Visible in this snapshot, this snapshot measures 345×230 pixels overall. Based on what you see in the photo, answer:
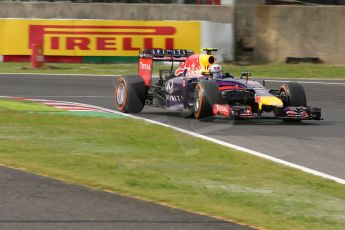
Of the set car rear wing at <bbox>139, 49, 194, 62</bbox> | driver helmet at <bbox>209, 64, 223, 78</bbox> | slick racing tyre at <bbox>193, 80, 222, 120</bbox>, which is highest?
car rear wing at <bbox>139, 49, 194, 62</bbox>

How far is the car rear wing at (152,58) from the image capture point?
16141 mm

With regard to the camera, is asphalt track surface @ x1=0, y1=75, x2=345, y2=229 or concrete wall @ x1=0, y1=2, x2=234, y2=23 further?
concrete wall @ x1=0, y1=2, x2=234, y2=23

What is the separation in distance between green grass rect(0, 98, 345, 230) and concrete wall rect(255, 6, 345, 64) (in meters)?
16.8

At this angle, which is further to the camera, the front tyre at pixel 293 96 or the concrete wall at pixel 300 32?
the concrete wall at pixel 300 32

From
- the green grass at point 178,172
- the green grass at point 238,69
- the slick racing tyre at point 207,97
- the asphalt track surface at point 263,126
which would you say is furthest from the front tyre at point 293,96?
the green grass at point 238,69

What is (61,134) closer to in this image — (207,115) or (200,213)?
(207,115)

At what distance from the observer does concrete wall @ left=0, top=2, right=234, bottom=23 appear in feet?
97.4

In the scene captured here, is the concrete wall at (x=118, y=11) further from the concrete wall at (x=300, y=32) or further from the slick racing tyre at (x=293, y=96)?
the slick racing tyre at (x=293, y=96)

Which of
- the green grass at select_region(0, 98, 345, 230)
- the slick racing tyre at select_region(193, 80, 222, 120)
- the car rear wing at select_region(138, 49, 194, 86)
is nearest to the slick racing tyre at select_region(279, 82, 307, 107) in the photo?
the slick racing tyre at select_region(193, 80, 222, 120)

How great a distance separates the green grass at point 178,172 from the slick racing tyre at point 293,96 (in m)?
2.63

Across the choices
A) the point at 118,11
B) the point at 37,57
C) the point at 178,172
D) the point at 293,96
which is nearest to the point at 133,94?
the point at 293,96

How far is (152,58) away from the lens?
53.0ft

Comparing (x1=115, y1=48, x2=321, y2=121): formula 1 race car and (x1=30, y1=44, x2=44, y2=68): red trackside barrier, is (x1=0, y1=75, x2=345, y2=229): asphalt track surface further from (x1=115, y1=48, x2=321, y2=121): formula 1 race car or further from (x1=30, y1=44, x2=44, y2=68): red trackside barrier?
(x1=30, y1=44, x2=44, y2=68): red trackside barrier

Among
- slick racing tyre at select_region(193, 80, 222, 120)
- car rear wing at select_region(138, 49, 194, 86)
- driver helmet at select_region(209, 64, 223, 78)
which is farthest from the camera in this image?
car rear wing at select_region(138, 49, 194, 86)
